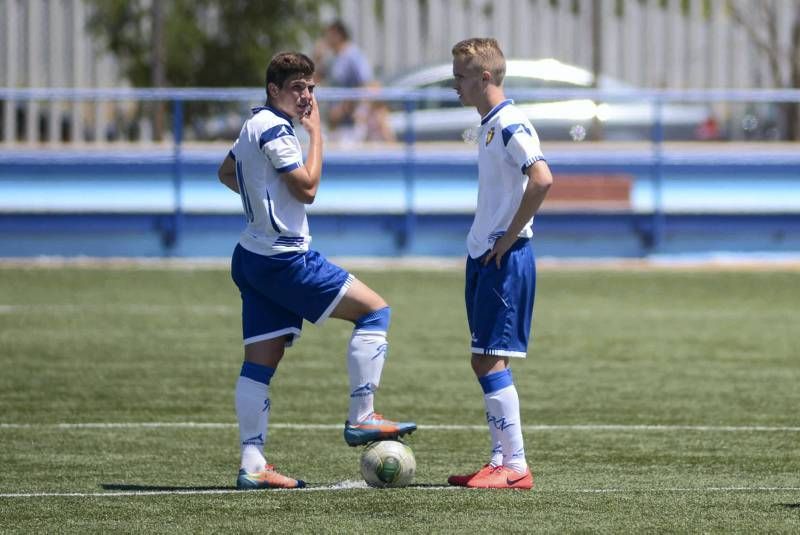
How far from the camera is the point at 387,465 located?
6.88 m

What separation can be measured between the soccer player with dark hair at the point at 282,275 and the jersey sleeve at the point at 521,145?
768 mm

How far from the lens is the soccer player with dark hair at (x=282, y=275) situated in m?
6.89

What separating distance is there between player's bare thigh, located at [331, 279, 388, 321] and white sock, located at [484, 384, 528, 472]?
61 centimetres

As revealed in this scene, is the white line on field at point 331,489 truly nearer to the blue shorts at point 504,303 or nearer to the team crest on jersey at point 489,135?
the blue shorts at point 504,303

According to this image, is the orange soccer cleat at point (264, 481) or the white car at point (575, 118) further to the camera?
the white car at point (575, 118)

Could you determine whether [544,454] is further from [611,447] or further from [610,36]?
[610,36]

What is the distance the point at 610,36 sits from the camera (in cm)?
2659

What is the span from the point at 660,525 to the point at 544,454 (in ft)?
5.90

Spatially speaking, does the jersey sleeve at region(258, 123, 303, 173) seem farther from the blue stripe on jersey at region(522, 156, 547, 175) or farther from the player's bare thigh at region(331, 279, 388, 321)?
the blue stripe on jersey at region(522, 156, 547, 175)

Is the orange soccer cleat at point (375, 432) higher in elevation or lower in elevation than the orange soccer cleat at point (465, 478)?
higher

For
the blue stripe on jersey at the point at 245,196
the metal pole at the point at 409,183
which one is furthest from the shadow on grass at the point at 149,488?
the metal pole at the point at 409,183

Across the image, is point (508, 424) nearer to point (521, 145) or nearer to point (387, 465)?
point (387, 465)

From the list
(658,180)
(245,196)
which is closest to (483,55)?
(245,196)

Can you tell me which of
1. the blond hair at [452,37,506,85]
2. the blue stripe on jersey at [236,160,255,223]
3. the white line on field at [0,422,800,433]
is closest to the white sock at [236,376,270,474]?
the blue stripe on jersey at [236,160,255,223]
